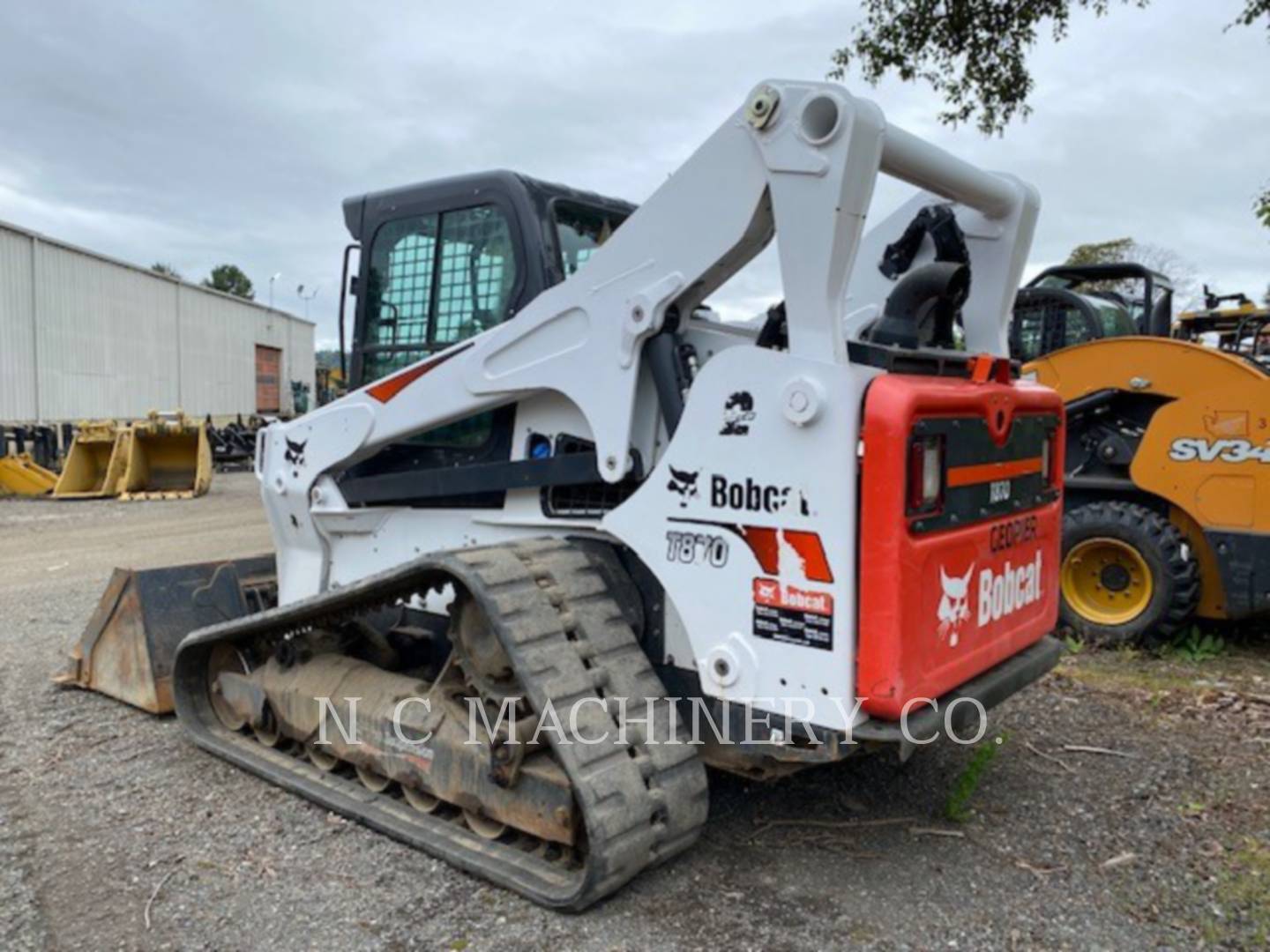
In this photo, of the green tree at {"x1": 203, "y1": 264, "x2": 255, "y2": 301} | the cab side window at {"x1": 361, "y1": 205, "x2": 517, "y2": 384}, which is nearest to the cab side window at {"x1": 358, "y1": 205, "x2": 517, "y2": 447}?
the cab side window at {"x1": 361, "y1": 205, "x2": 517, "y2": 384}

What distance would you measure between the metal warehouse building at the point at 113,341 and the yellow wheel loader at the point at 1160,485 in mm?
18316

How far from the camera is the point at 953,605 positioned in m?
3.12

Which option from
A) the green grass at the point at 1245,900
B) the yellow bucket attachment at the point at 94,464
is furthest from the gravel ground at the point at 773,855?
the yellow bucket attachment at the point at 94,464

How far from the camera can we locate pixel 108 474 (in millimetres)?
14281

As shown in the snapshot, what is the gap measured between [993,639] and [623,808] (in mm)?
1390

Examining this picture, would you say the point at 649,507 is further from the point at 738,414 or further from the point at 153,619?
the point at 153,619

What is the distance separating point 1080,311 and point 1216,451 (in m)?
1.54

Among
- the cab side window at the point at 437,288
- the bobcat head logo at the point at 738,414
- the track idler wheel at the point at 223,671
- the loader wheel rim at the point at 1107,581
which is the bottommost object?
the track idler wheel at the point at 223,671

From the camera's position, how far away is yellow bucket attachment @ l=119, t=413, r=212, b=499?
14.5m

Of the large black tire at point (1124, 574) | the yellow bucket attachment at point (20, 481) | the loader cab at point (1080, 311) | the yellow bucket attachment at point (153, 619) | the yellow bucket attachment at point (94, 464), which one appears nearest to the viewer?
the yellow bucket attachment at point (153, 619)

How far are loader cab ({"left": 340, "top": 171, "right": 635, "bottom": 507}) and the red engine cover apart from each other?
1585 mm

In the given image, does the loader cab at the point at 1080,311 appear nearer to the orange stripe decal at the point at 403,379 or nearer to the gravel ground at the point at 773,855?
the gravel ground at the point at 773,855

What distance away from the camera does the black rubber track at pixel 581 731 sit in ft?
9.61

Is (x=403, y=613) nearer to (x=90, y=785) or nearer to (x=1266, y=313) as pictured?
(x=90, y=785)
